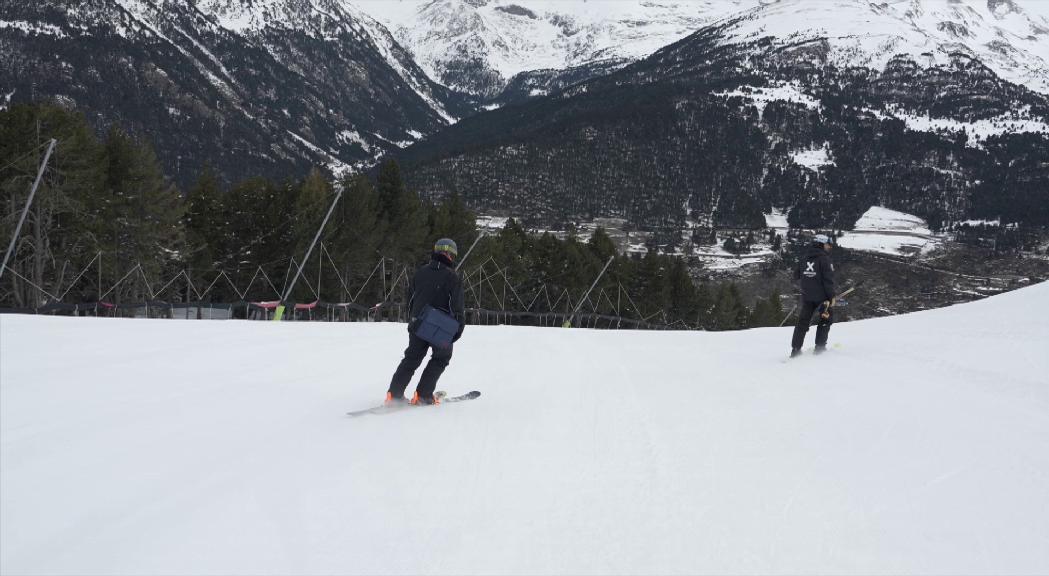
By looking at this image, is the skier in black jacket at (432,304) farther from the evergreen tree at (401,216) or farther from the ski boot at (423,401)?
the evergreen tree at (401,216)

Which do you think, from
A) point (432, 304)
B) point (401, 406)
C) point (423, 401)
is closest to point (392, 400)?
point (401, 406)

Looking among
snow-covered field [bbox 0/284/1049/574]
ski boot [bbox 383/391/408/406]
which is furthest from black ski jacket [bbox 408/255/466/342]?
snow-covered field [bbox 0/284/1049/574]

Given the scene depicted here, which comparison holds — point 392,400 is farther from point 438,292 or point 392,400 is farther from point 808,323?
point 808,323

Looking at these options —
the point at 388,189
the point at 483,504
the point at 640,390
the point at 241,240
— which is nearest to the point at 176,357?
the point at 640,390

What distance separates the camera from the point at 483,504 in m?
5.06

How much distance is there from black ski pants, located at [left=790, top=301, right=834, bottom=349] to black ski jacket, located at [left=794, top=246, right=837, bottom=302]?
13 cm

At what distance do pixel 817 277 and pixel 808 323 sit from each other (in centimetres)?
85

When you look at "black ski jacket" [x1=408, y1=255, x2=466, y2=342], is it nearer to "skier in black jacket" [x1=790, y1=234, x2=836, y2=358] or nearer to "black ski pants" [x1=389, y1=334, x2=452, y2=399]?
"black ski pants" [x1=389, y1=334, x2=452, y2=399]

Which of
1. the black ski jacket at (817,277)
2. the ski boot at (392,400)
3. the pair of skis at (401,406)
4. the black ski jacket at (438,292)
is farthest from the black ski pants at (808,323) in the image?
the ski boot at (392,400)

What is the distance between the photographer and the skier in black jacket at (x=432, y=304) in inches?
326

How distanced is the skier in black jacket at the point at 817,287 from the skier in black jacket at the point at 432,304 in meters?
7.00

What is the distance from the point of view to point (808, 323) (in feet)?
42.6

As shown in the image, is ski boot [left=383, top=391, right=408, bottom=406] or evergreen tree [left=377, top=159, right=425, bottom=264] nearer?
ski boot [left=383, top=391, right=408, bottom=406]

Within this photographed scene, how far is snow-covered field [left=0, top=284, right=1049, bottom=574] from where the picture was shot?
432cm
